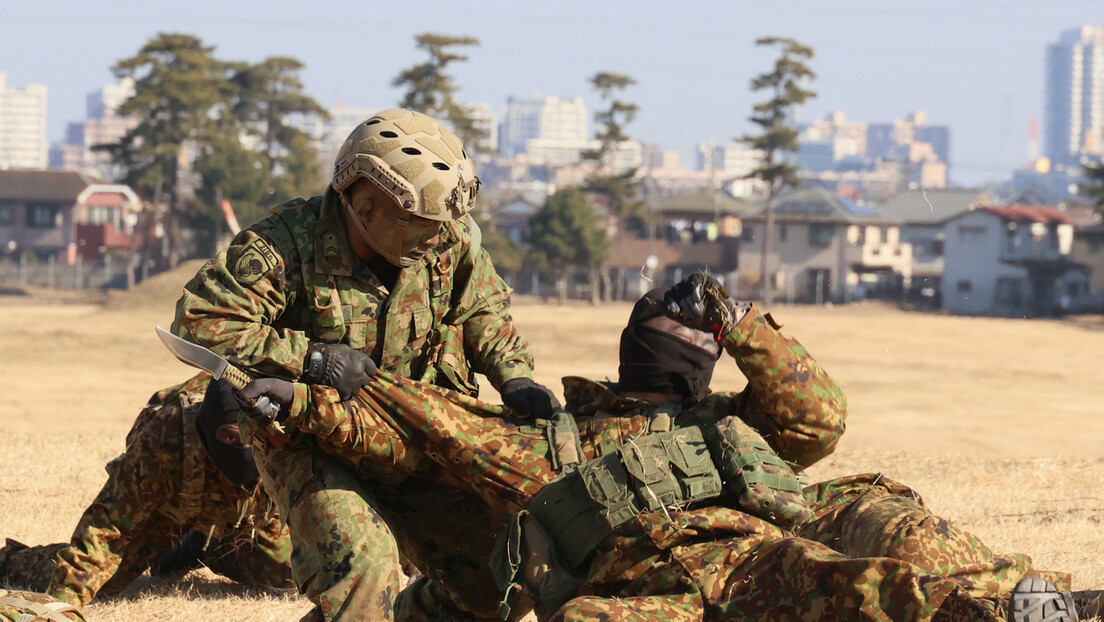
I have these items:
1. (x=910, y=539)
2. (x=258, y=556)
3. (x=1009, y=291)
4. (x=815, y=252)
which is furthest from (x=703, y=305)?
(x=815, y=252)

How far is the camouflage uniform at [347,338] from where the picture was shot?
5.68 meters

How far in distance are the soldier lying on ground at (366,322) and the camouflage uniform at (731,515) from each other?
18cm

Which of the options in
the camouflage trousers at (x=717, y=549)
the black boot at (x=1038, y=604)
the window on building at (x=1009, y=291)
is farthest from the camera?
the window on building at (x=1009, y=291)

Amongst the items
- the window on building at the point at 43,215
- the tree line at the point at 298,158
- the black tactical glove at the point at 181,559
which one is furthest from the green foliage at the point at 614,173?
the black tactical glove at the point at 181,559

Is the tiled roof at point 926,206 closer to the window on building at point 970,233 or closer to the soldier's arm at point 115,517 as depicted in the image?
the window on building at point 970,233

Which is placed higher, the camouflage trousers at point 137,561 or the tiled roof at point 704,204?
the tiled roof at point 704,204

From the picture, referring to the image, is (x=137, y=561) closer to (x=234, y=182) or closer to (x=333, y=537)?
(x=333, y=537)

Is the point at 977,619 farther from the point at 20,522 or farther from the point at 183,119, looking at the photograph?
the point at 183,119

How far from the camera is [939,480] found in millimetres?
13008

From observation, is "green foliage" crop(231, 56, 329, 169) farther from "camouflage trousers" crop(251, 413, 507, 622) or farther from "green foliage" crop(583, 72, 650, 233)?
"camouflage trousers" crop(251, 413, 507, 622)

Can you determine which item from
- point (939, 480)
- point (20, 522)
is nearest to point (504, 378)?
point (20, 522)

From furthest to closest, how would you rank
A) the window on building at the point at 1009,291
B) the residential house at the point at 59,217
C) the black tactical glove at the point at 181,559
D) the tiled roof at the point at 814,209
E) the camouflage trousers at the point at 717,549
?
1. the residential house at the point at 59,217
2. the tiled roof at the point at 814,209
3. the window on building at the point at 1009,291
4. the black tactical glove at the point at 181,559
5. the camouflage trousers at the point at 717,549

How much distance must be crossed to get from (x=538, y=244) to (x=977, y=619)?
6328cm

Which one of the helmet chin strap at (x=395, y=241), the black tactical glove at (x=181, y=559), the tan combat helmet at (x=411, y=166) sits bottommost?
the black tactical glove at (x=181, y=559)
